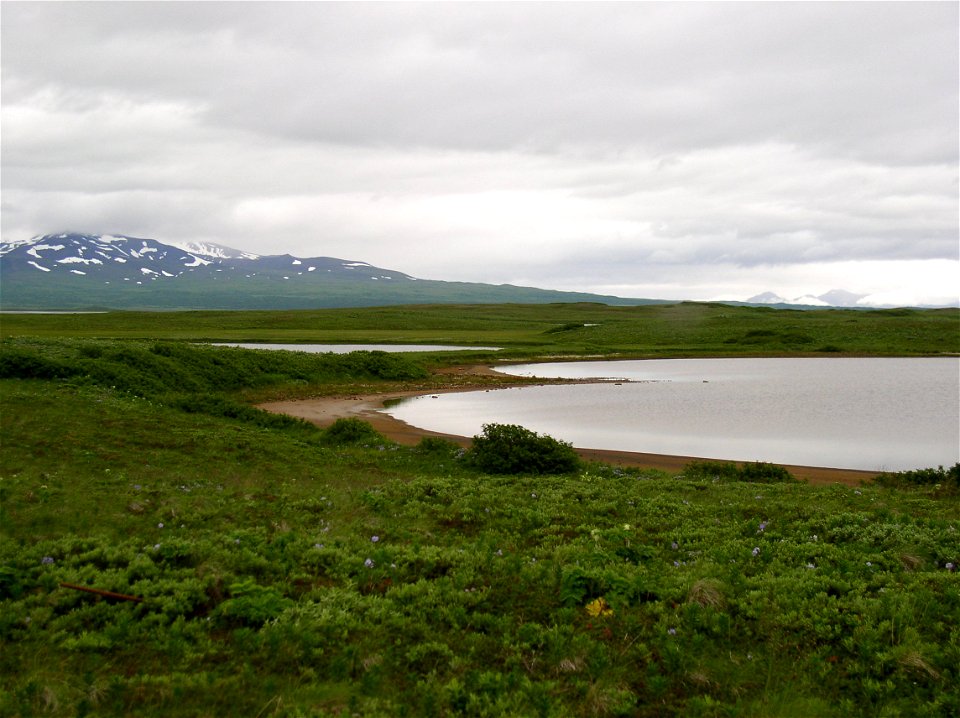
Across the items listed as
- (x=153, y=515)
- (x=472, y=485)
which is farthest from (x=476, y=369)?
(x=153, y=515)

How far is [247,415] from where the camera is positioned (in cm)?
2677

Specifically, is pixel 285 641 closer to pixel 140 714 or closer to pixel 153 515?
pixel 140 714

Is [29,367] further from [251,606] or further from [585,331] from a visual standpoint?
[585,331]

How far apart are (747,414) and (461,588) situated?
2658 cm

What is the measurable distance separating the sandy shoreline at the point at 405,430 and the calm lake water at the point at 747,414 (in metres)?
1.30

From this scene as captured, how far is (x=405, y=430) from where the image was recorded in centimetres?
2886

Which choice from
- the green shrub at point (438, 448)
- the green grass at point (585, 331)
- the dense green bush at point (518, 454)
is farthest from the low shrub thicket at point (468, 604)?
the green grass at point (585, 331)

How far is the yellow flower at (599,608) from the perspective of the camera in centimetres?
891

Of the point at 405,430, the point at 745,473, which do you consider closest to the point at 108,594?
the point at 745,473

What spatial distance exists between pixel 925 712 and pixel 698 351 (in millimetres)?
71106

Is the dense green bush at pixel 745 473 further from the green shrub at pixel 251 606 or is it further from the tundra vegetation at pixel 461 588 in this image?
the green shrub at pixel 251 606

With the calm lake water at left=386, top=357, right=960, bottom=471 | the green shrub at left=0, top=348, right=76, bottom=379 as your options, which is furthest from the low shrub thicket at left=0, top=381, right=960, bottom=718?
the green shrub at left=0, top=348, right=76, bottom=379

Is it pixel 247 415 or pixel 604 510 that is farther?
pixel 247 415

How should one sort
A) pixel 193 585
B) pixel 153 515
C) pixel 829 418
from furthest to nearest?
pixel 829 418 → pixel 153 515 → pixel 193 585
